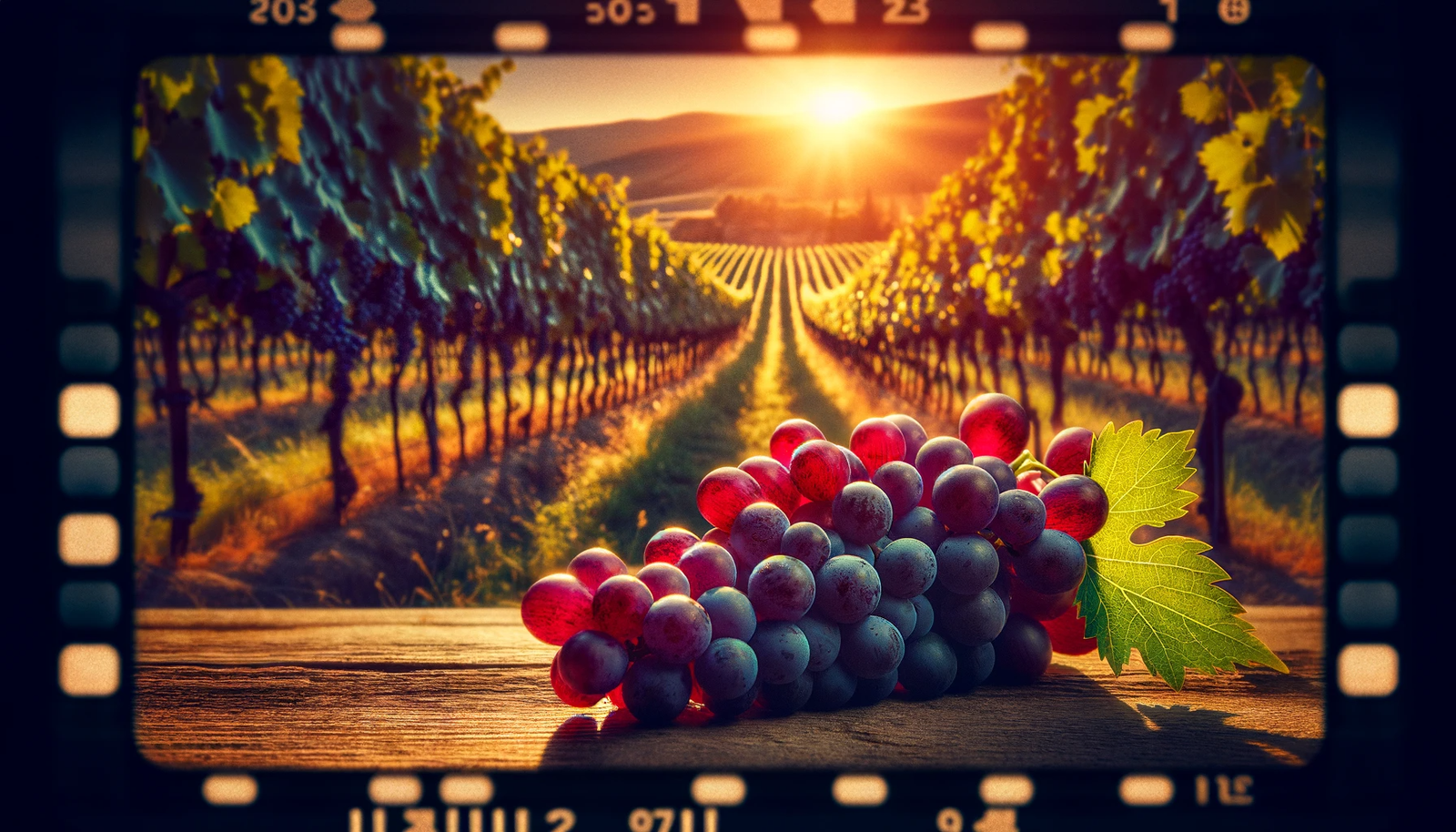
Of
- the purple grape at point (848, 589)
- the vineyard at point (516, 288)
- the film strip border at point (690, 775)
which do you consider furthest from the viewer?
the vineyard at point (516, 288)

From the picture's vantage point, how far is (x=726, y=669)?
1.05 meters

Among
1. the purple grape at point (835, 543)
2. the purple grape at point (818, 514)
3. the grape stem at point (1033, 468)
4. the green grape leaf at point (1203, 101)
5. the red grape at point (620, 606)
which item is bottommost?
the red grape at point (620, 606)

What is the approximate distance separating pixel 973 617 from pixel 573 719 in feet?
1.75

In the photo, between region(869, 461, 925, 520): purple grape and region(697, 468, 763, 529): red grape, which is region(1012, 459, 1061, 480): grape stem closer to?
region(869, 461, 925, 520): purple grape

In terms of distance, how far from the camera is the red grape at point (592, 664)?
1026 millimetres

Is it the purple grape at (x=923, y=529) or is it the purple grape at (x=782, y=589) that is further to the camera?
the purple grape at (x=923, y=529)

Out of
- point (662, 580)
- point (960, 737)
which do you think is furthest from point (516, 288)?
point (960, 737)

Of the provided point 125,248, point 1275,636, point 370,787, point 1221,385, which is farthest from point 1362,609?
point 1221,385

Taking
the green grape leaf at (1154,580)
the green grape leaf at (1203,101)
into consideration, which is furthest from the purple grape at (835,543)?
the green grape leaf at (1203,101)

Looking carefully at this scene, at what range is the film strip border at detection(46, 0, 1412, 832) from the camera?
776 millimetres

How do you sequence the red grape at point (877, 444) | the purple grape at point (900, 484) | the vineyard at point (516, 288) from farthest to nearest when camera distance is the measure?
the vineyard at point (516, 288) < the red grape at point (877, 444) < the purple grape at point (900, 484)

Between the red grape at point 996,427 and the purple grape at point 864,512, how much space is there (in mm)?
234

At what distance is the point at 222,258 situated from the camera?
13.5ft

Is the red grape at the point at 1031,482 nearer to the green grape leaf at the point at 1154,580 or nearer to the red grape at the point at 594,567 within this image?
the green grape leaf at the point at 1154,580
